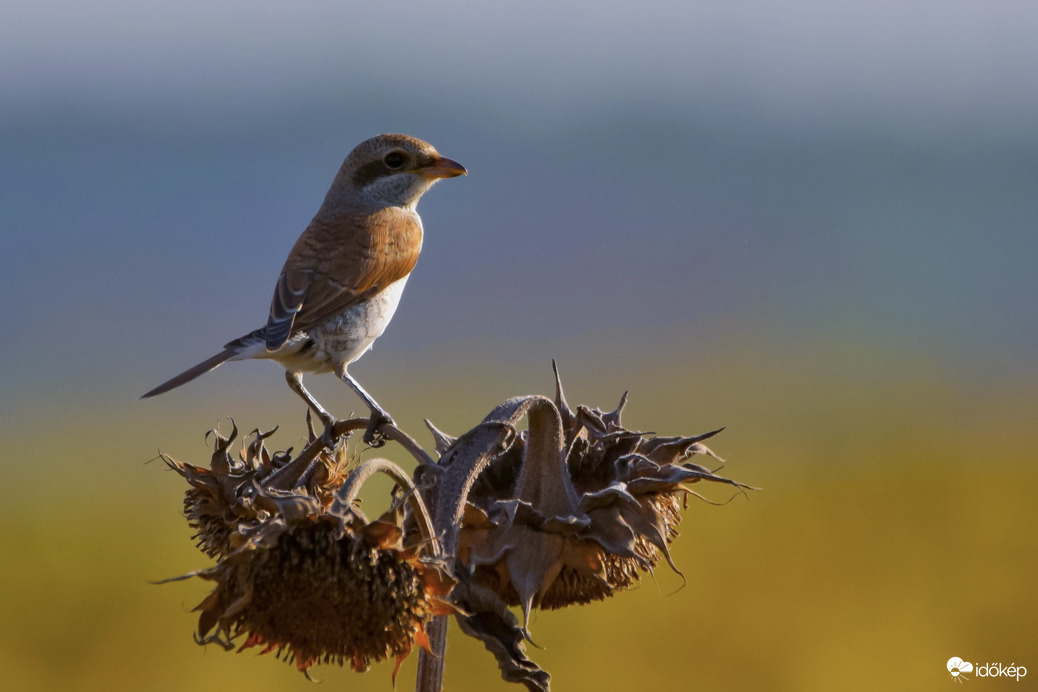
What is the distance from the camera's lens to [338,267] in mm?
5215

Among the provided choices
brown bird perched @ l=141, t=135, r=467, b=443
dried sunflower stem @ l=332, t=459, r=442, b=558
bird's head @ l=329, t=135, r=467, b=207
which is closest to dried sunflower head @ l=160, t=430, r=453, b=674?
dried sunflower stem @ l=332, t=459, r=442, b=558

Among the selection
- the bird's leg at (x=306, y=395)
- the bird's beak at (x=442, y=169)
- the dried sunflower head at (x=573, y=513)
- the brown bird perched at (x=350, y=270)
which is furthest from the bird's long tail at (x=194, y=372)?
the bird's beak at (x=442, y=169)

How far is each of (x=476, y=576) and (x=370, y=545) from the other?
2.59 feet

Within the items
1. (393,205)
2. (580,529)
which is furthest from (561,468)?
(393,205)

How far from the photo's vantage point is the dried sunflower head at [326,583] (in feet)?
8.32

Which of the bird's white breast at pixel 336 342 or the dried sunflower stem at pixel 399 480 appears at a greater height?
the bird's white breast at pixel 336 342

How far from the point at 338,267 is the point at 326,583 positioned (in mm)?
2907

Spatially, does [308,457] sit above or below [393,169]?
→ below

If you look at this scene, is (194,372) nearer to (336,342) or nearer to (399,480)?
(336,342)

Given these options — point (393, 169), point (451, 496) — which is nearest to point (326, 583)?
point (451, 496)

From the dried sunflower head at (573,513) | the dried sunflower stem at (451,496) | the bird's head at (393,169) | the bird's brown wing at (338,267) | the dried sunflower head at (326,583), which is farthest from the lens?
the bird's head at (393,169)

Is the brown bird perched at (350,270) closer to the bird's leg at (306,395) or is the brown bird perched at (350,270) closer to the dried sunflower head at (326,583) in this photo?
the bird's leg at (306,395)

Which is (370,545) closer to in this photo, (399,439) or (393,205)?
(399,439)

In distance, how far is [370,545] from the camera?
2.56m
